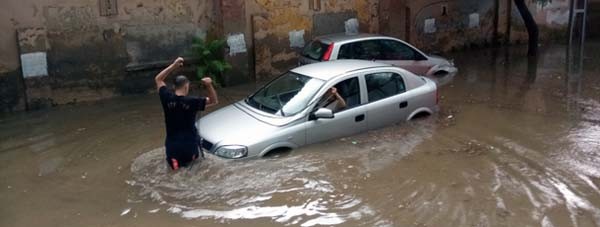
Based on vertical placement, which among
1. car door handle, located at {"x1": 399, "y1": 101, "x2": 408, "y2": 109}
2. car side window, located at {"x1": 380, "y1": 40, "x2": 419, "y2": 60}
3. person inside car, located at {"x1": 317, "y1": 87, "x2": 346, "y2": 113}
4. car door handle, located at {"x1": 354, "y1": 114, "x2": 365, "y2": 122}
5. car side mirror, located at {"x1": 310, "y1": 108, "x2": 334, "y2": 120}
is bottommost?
car door handle, located at {"x1": 354, "y1": 114, "x2": 365, "y2": 122}

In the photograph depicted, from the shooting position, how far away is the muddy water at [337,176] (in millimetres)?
7199

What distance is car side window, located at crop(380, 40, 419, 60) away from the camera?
551 inches

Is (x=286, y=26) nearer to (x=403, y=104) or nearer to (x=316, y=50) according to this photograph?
(x=316, y=50)

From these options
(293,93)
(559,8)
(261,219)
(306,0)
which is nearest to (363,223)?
(261,219)

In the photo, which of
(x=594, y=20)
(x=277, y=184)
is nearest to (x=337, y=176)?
(x=277, y=184)

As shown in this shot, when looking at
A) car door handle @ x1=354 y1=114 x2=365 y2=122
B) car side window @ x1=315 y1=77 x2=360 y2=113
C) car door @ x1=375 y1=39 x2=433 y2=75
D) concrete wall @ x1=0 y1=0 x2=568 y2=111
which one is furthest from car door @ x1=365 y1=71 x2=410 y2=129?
concrete wall @ x1=0 y1=0 x2=568 y2=111

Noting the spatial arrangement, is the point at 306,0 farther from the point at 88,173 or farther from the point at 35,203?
the point at 35,203

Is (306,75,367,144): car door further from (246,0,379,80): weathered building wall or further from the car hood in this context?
(246,0,379,80): weathered building wall

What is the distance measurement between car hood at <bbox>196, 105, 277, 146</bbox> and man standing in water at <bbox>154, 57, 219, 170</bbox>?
54 cm

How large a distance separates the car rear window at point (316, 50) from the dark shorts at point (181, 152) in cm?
576

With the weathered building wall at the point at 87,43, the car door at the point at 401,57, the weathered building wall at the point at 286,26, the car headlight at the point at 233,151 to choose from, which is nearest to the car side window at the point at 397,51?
the car door at the point at 401,57

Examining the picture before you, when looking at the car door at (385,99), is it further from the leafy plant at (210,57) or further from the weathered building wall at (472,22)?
the weathered building wall at (472,22)

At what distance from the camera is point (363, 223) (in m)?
6.97

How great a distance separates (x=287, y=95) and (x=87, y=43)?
6001 mm
